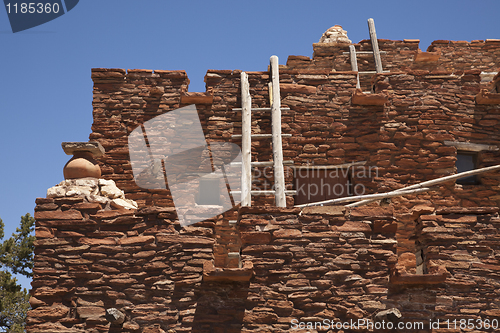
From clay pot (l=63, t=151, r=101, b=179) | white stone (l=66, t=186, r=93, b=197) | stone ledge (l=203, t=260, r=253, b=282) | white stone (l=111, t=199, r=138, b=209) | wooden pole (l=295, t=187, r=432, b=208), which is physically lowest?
stone ledge (l=203, t=260, r=253, b=282)

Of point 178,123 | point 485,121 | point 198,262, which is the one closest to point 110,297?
point 198,262

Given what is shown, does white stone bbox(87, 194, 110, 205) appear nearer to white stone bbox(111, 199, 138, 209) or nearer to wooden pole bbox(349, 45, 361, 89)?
white stone bbox(111, 199, 138, 209)

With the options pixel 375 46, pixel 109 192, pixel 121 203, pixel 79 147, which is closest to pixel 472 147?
pixel 375 46

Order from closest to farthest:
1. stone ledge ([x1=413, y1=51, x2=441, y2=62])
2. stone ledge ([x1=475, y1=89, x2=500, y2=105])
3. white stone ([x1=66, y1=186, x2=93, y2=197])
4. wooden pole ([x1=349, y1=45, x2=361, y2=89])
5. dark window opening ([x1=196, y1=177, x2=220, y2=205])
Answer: white stone ([x1=66, y1=186, x2=93, y2=197]), dark window opening ([x1=196, y1=177, x2=220, y2=205]), stone ledge ([x1=475, y1=89, x2=500, y2=105]), wooden pole ([x1=349, y1=45, x2=361, y2=89]), stone ledge ([x1=413, y1=51, x2=441, y2=62])

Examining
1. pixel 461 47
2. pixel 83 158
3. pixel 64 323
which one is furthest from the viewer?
pixel 461 47

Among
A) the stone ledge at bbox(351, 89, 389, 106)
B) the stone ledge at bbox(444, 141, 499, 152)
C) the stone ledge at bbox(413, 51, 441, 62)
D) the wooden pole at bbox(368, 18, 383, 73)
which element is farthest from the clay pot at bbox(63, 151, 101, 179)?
the stone ledge at bbox(413, 51, 441, 62)

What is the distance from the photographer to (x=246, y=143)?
8422 mm

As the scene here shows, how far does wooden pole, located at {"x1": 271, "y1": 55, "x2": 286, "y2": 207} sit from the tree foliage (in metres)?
5.33

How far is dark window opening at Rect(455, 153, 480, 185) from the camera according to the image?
8.69 metres

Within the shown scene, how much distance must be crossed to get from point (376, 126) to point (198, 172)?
2.88 m

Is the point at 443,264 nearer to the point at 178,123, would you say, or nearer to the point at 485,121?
the point at 485,121

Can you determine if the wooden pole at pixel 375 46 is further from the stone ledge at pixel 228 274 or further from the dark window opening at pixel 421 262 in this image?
the stone ledge at pixel 228 274

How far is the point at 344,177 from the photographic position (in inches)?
339

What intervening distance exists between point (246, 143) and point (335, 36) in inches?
196
